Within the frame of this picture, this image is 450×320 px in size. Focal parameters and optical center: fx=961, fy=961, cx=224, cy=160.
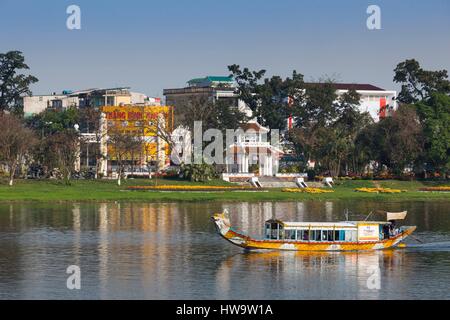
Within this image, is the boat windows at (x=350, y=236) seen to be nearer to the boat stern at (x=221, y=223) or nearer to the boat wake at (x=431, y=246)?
the boat wake at (x=431, y=246)

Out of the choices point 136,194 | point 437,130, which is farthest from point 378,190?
point 136,194

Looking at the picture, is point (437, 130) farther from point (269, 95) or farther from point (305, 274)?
point (305, 274)

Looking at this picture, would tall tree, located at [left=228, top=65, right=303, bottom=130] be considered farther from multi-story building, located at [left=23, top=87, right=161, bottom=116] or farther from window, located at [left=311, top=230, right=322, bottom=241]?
window, located at [left=311, top=230, right=322, bottom=241]

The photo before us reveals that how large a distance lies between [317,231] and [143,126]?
64840 mm

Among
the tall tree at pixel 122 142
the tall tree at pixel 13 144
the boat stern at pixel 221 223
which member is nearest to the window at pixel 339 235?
the boat stern at pixel 221 223

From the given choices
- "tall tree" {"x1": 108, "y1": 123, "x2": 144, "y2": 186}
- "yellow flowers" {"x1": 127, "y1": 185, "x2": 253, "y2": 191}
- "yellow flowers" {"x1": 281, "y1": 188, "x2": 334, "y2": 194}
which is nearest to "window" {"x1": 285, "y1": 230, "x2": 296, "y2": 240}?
"yellow flowers" {"x1": 127, "y1": 185, "x2": 253, "y2": 191}

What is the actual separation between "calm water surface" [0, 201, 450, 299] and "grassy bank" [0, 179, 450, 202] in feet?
38.0

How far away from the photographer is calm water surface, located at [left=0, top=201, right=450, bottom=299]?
4575cm

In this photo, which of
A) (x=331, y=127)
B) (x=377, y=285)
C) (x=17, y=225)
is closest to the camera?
(x=377, y=285)

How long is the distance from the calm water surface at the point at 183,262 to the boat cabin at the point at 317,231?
103cm

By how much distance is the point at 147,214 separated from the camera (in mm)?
79875
